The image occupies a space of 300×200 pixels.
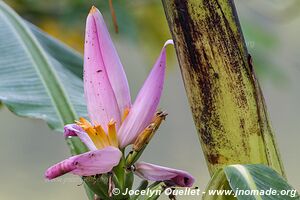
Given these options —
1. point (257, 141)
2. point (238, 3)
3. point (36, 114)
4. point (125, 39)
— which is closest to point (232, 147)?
point (257, 141)

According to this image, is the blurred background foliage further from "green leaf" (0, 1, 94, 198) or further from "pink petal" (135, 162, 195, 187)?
"pink petal" (135, 162, 195, 187)

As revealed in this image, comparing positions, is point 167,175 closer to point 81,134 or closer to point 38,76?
point 81,134

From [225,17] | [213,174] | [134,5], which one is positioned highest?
[134,5]

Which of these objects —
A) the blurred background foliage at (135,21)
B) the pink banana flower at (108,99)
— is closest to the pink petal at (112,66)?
the pink banana flower at (108,99)

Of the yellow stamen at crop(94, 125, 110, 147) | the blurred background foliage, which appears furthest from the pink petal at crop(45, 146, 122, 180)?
the blurred background foliage

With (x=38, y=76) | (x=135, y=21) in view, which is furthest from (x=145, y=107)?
(x=135, y=21)

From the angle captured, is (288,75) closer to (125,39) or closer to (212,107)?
(125,39)

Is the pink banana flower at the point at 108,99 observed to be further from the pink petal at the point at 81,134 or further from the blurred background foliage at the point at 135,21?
the blurred background foliage at the point at 135,21
